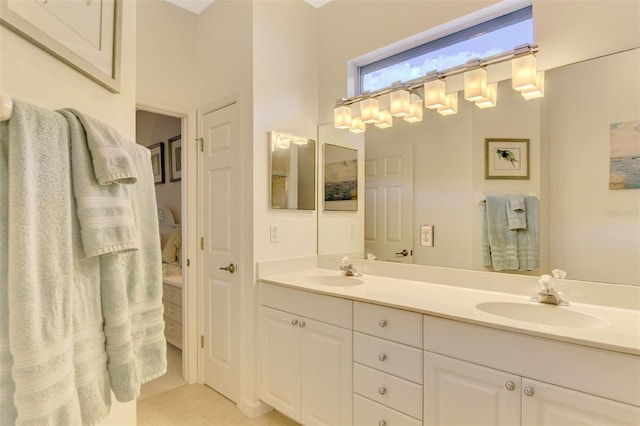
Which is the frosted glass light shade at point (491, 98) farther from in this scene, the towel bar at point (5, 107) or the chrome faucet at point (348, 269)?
the towel bar at point (5, 107)

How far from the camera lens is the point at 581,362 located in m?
1.05

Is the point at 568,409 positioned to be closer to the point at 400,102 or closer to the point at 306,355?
the point at 306,355

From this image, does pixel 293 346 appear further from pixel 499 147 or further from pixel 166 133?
pixel 166 133

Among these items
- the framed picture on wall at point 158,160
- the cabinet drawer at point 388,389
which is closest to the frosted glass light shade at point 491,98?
the cabinet drawer at point 388,389

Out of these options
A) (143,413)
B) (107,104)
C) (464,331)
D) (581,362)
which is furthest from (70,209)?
(143,413)

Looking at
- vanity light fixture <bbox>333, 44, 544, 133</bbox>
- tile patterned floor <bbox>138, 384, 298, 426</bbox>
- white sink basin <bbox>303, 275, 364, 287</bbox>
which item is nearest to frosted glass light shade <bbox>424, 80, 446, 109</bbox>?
vanity light fixture <bbox>333, 44, 544, 133</bbox>

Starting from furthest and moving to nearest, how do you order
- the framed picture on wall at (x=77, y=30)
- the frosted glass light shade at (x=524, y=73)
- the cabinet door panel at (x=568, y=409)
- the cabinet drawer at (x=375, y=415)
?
the frosted glass light shade at (x=524, y=73), the cabinet drawer at (x=375, y=415), the cabinet door panel at (x=568, y=409), the framed picture on wall at (x=77, y=30)

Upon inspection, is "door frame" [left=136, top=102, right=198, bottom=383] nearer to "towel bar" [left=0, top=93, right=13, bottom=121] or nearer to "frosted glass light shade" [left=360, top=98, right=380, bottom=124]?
"frosted glass light shade" [left=360, top=98, right=380, bottom=124]

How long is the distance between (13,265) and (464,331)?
135 centimetres

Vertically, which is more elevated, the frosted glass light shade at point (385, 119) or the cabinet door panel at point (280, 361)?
the frosted glass light shade at point (385, 119)

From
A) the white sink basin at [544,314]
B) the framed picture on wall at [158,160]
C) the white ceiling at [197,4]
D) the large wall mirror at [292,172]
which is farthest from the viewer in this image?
the framed picture on wall at [158,160]

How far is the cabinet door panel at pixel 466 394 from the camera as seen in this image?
1.19 metres

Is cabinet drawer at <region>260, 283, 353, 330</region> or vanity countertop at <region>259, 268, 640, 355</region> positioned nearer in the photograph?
vanity countertop at <region>259, 268, 640, 355</region>

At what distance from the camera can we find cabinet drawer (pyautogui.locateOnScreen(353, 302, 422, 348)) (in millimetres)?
1414
